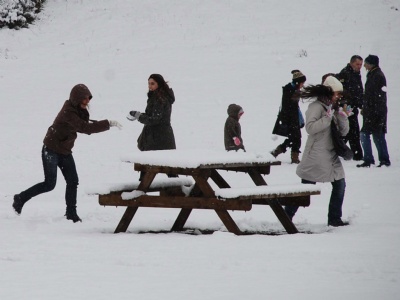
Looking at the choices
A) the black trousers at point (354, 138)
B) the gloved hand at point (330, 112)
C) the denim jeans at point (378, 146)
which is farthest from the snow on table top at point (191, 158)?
the black trousers at point (354, 138)

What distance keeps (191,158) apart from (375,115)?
6323mm

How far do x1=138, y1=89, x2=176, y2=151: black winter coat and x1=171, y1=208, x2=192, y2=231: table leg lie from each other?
1.93m

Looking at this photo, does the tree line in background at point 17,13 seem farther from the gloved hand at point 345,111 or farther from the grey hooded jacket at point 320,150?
the grey hooded jacket at point 320,150

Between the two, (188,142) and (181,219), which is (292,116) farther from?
(181,219)

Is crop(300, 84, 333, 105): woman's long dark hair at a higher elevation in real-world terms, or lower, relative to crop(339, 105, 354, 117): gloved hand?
higher

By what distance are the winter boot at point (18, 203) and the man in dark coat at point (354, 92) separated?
263 inches

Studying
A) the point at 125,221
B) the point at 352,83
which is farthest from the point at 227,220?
the point at 352,83

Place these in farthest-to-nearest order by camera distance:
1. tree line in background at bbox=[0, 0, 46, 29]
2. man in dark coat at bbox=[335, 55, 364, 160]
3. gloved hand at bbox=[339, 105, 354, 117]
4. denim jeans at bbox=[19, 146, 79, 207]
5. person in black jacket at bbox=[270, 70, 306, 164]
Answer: tree line in background at bbox=[0, 0, 46, 29] → man in dark coat at bbox=[335, 55, 364, 160] → person in black jacket at bbox=[270, 70, 306, 164] → denim jeans at bbox=[19, 146, 79, 207] → gloved hand at bbox=[339, 105, 354, 117]

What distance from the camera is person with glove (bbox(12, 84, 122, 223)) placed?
9.15 meters

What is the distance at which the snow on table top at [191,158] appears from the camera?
25.5 feet

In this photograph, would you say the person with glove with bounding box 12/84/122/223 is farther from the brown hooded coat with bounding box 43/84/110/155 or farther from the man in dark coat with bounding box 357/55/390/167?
the man in dark coat with bounding box 357/55/390/167

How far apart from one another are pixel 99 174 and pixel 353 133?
15.0 ft

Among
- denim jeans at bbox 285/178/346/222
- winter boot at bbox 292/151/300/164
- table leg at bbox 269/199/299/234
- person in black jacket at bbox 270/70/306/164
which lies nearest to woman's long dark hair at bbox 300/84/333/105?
denim jeans at bbox 285/178/346/222

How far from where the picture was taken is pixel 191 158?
7.84 meters
